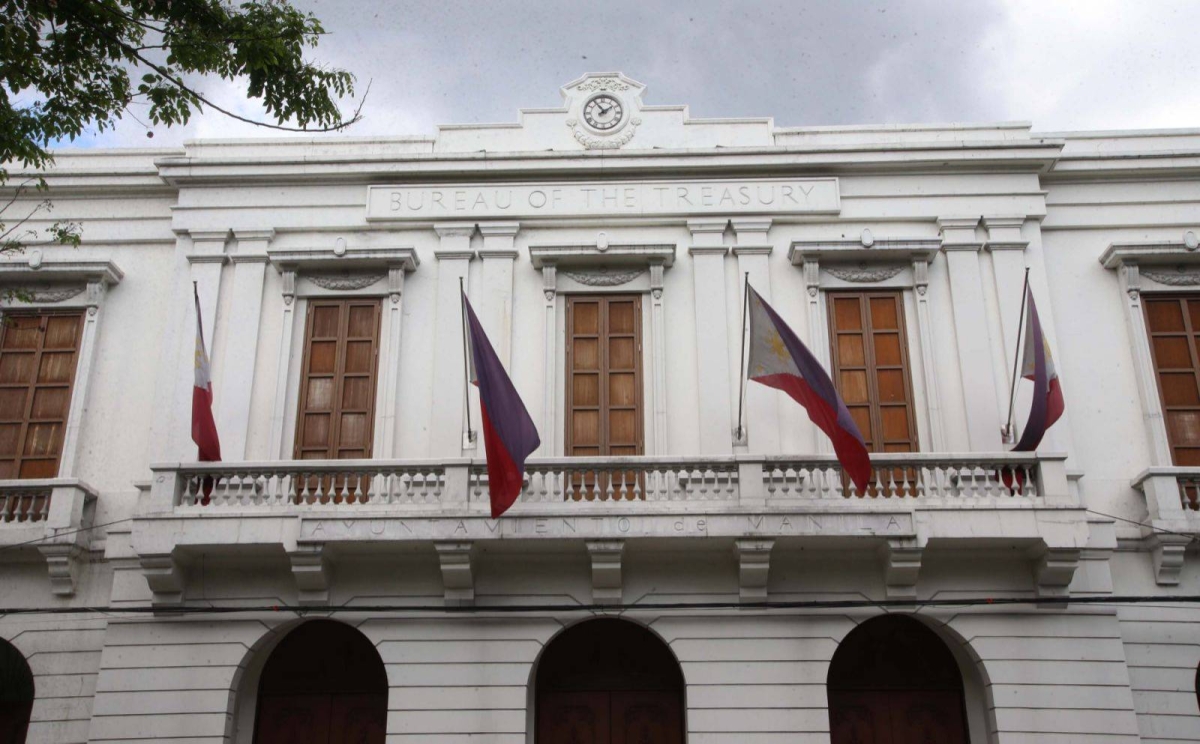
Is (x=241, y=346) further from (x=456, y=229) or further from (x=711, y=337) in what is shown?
(x=711, y=337)

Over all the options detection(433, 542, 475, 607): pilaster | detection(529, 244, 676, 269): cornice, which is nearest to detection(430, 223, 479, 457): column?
detection(529, 244, 676, 269): cornice

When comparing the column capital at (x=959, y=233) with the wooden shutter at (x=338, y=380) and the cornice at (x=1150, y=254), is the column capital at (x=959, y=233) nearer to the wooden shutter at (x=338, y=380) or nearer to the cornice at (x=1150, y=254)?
the cornice at (x=1150, y=254)

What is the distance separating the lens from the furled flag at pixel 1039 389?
540 inches

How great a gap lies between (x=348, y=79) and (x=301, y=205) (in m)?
4.35

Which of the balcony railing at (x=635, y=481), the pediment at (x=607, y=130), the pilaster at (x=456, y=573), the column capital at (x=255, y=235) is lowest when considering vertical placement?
the pilaster at (x=456, y=573)

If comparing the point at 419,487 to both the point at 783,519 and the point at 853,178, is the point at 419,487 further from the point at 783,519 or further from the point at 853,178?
the point at 853,178

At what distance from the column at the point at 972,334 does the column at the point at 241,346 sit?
9.30 m

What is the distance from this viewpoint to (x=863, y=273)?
15922 mm

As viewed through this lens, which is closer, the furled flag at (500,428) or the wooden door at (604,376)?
the furled flag at (500,428)

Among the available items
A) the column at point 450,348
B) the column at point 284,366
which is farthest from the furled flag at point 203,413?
the column at point 450,348

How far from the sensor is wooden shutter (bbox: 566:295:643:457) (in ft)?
49.9

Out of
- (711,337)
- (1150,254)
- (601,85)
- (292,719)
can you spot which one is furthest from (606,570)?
(1150,254)

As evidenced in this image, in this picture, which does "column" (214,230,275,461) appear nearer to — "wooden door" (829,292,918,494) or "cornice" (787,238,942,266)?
"cornice" (787,238,942,266)

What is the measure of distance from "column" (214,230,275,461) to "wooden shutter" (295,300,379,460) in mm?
698
